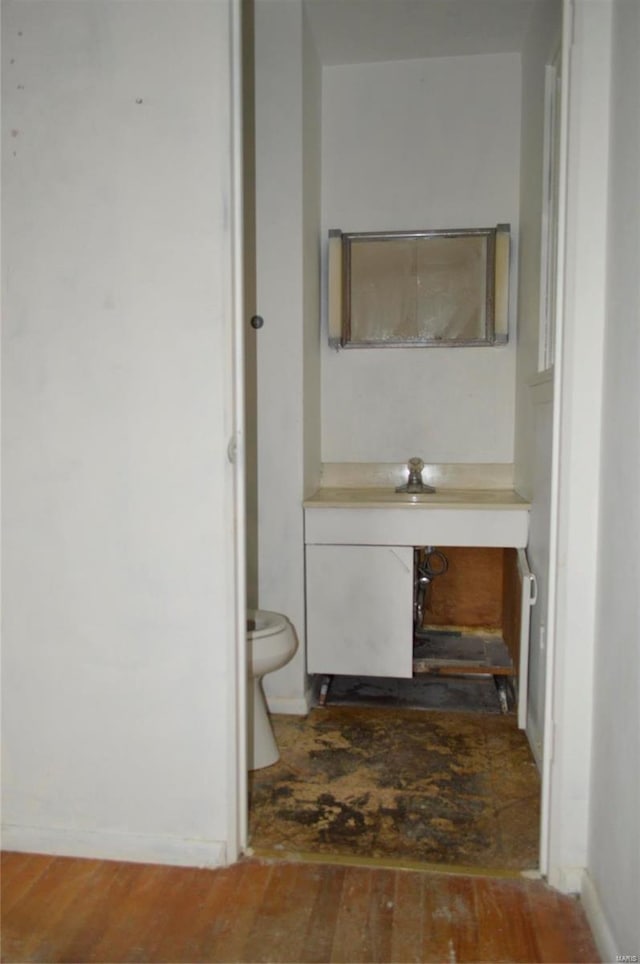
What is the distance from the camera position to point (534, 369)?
8.69 ft

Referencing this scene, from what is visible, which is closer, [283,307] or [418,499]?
[283,307]

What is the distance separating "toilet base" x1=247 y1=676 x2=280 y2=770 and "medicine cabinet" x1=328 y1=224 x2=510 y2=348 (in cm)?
160

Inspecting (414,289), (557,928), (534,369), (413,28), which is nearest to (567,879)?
(557,928)

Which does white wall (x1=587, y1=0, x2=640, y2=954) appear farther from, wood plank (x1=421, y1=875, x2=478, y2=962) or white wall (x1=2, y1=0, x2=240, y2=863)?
white wall (x1=2, y1=0, x2=240, y2=863)

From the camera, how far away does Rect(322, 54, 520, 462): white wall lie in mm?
3150

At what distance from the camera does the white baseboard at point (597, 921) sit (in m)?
1.46

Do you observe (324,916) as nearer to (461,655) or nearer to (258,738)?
(258,738)

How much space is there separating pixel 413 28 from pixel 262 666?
2.54 meters

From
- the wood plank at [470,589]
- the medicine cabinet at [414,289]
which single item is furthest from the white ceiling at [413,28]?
the wood plank at [470,589]

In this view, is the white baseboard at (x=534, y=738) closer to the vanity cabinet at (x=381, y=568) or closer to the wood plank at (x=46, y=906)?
the vanity cabinet at (x=381, y=568)

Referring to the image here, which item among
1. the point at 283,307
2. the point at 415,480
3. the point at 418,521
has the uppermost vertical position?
the point at 283,307

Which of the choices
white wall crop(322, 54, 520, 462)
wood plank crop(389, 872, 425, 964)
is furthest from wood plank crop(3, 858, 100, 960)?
white wall crop(322, 54, 520, 462)

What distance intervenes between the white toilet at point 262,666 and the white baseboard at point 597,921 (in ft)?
3.50

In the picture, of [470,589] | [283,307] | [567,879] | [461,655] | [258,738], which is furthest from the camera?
[470,589]
